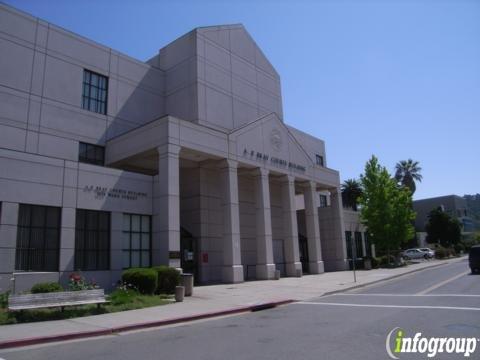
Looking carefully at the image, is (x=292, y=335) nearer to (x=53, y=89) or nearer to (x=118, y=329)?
(x=118, y=329)

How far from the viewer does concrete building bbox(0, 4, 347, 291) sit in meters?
19.6

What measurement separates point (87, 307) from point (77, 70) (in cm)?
1643

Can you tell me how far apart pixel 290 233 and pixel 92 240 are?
50.1 feet


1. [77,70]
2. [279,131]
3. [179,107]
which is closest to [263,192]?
[279,131]

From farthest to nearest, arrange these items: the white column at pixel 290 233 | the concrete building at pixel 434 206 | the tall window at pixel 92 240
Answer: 1. the concrete building at pixel 434 206
2. the white column at pixel 290 233
3. the tall window at pixel 92 240

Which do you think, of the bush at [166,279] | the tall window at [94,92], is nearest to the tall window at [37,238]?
the bush at [166,279]

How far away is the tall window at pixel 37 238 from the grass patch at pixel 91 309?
483cm

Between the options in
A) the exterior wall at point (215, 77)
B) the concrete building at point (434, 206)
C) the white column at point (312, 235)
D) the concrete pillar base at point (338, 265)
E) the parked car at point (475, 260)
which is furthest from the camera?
the concrete building at point (434, 206)

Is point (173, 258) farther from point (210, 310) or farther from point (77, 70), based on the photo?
point (77, 70)

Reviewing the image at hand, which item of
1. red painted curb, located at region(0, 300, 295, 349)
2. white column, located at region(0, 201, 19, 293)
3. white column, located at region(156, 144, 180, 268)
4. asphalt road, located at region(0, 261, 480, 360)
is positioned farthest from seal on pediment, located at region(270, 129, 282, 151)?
white column, located at region(0, 201, 19, 293)

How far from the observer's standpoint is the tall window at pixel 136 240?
22531 mm

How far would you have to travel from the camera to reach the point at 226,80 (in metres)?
31.6

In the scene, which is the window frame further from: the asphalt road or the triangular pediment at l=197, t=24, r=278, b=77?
the asphalt road

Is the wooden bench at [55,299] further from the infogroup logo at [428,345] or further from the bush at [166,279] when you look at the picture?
the infogroup logo at [428,345]
